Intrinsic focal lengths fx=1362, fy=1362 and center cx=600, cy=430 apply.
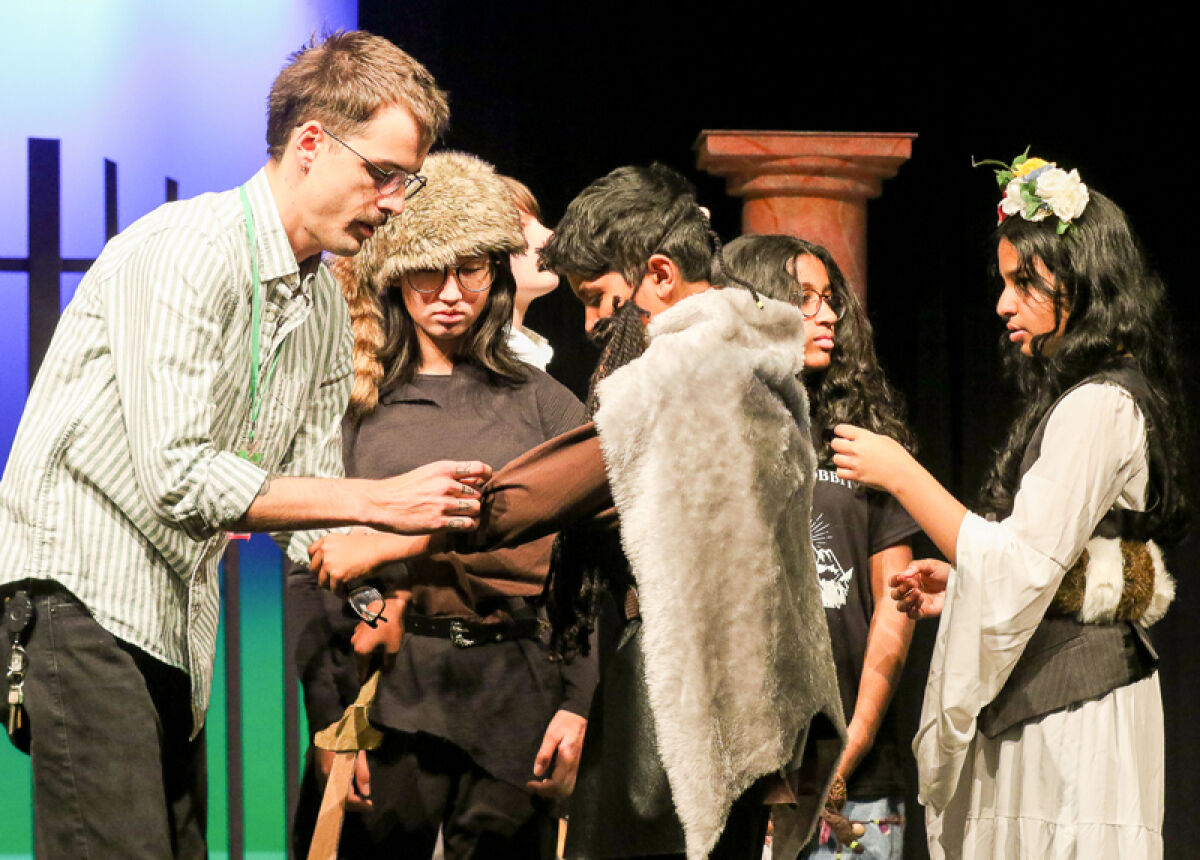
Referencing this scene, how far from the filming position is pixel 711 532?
1.86 meters

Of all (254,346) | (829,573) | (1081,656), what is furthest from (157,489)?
(1081,656)

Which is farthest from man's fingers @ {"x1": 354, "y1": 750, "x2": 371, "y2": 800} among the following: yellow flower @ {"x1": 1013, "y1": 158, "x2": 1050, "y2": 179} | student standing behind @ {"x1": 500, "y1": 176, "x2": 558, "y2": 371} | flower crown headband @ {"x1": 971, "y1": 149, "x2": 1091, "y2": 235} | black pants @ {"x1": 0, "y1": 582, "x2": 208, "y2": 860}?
yellow flower @ {"x1": 1013, "y1": 158, "x2": 1050, "y2": 179}

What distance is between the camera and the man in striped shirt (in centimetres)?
180

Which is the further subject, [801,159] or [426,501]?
[801,159]

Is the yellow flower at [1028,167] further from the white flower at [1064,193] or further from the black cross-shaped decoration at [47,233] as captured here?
the black cross-shaped decoration at [47,233]

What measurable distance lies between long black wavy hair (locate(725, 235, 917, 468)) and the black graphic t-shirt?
0.10m

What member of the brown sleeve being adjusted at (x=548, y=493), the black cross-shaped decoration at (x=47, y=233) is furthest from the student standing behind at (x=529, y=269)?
the brown sleeve being adjusted at (x=548, y=493)

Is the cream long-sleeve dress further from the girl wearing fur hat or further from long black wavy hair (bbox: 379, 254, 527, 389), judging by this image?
long black wavy hair (bbox: 379, 254, 527, 389)

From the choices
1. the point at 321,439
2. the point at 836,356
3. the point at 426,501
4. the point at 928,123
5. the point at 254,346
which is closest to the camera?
the point at 426,501

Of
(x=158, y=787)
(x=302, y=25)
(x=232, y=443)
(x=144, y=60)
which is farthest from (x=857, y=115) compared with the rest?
(x=158, y=787)

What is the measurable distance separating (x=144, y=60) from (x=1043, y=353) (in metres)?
2.89

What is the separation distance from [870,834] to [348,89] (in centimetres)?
166

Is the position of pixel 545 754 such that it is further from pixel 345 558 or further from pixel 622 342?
pixel 622 342

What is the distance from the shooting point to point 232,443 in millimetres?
2012
